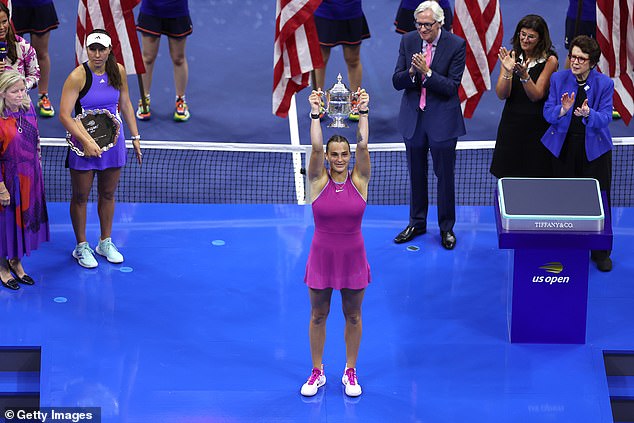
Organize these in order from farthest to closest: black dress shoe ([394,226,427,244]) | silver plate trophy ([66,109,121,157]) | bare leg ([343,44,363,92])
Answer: bare leg ([343,44,363,92]), black dress shoe ([394,226,427,244]), silver plate trophy ([66,109,121,157])

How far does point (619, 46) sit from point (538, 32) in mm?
1934

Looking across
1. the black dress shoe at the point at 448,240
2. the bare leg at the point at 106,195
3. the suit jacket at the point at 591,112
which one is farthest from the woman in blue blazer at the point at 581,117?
the bare leg at the point at 106,195

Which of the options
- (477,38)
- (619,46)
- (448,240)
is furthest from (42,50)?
(619,46)

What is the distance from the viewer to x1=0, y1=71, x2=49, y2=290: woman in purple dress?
383 inches

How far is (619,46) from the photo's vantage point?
38.9 ft

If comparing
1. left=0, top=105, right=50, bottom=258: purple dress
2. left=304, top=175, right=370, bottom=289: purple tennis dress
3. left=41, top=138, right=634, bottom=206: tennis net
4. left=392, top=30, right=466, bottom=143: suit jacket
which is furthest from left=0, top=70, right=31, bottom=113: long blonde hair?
left=392, top=30, right=466, bottom=143: suit jacket

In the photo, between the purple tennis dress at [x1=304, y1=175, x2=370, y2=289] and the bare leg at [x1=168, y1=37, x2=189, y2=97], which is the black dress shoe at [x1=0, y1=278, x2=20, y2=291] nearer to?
the purple tennis dress at [x1=304, y1=175, x2=370, y2=289]

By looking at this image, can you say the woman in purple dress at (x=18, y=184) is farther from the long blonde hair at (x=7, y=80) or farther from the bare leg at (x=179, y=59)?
the bare leg at (x=179, y=59)

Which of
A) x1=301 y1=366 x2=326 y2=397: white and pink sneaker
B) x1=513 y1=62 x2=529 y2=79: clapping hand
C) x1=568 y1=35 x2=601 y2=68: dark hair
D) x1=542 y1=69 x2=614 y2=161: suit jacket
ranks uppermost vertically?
x1=568 y1=35 x2=601 y2=68: dark hair

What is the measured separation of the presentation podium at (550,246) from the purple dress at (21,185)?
3879mm

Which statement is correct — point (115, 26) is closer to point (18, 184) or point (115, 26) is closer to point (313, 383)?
point (18, 184)

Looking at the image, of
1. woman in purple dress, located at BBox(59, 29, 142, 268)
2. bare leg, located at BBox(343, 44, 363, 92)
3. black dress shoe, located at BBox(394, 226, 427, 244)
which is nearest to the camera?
woman in purple dress, located at BBox(59, 29, 142, 268)

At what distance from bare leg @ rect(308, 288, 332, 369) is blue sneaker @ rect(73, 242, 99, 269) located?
2886mm

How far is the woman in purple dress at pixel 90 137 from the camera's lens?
33.0 ft
